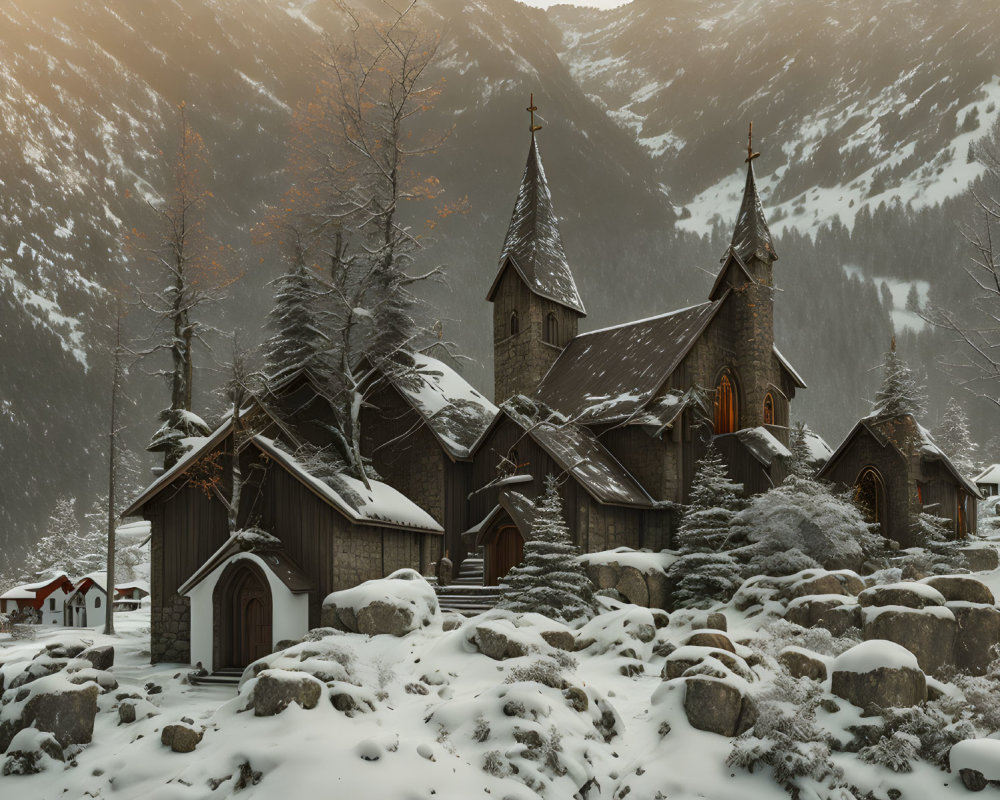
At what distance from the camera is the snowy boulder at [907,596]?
1716 centimetres

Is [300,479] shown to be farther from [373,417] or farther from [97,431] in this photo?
[97,431]

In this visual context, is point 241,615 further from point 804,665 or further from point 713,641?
point 804,665

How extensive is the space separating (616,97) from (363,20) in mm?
115176

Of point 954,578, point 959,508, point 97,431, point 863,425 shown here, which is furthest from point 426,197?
point 97,431

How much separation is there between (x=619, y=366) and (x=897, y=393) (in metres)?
9.62

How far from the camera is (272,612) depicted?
21609 millimetres

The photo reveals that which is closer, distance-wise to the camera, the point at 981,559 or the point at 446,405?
the point at 981,559

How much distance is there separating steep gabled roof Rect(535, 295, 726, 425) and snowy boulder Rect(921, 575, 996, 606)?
1232 centimetres

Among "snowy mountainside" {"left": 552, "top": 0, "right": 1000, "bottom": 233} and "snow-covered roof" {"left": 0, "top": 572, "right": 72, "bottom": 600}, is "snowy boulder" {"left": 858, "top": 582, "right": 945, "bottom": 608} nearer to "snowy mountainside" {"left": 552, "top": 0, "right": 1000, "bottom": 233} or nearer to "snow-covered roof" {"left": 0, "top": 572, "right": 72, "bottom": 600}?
"snow-covered roof" {"left": 0, "top": 572, "right": 72, "bottom": 600}

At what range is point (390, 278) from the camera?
95.4 feet

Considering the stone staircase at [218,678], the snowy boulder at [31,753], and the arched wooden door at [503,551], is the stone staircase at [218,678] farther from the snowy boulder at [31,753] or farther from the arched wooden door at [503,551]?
the arched wooden door at [503,551]

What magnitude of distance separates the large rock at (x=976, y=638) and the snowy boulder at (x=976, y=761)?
15.3 ft

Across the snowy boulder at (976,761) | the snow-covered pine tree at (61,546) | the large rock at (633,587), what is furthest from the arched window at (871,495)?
the snow-covered pine tree at (61,546)

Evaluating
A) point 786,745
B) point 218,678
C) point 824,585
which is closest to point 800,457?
point 824,585
